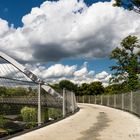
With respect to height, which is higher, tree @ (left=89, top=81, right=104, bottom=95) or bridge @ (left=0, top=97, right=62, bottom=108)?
tree @ (left=89, top=81, right=104, bottom=95)

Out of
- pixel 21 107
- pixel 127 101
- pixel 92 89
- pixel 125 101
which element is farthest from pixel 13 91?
pixel 92 89

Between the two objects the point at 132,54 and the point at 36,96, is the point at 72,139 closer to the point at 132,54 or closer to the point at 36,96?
the point at 36,96

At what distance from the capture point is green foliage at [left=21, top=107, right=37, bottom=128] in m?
17.5

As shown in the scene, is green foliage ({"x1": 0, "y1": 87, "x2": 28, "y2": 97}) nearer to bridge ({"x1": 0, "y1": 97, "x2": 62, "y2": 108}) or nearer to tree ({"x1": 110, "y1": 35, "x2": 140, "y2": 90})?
bridge ({"x1": 0, "y1": 97, "x2": 62, "y2": 108})

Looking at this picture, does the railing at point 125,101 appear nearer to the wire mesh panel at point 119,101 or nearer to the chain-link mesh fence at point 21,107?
the wire mesh panel at point 119,101

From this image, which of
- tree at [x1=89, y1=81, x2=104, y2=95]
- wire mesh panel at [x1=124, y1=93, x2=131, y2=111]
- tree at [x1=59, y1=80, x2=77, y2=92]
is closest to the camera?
wire mesh panel at [x1=124, y1=93, x2=131, y2=111]

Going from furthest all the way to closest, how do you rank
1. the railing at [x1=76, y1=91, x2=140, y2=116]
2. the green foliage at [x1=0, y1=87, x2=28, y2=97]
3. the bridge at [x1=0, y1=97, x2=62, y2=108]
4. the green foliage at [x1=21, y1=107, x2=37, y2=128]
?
the railing at [x1=76, y1=91, x2=140, y2=116] < the green foliage at [x1=21, y1=107, x2=37, y2=128] < the bridge at [x1=0, y1=97, x2=62, y2=108] < the green foliage at [x1=0, y1=87, x2=28, y2=97]

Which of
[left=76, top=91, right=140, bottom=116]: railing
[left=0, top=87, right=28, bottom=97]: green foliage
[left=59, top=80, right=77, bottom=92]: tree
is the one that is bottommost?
[left=76, top=91, right=140, bottom=116]: railing

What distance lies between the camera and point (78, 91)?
121688mm

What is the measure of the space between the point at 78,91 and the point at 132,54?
54.6 metres

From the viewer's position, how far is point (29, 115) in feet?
59.4

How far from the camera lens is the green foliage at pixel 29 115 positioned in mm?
17450

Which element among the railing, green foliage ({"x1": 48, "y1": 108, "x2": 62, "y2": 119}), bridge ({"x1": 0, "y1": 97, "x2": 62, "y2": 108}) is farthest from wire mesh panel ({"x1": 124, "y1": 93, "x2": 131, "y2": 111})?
bridge ({"x1": 0, "y1": 97, "x2": 62, "y2": 108})

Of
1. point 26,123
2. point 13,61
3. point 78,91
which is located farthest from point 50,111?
point 78,91
